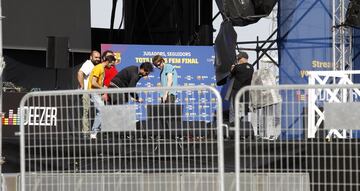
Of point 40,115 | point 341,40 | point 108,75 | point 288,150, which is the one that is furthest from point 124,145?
Answer: point 341,40

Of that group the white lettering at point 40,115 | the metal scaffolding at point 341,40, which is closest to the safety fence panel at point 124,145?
the white lettering at point 40,115

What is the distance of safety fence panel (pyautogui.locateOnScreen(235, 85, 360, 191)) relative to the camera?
21.6ft

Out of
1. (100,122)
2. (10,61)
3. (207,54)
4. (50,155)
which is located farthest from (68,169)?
(10,61)

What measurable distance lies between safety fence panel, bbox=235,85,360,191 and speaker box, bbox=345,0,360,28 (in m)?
10.1

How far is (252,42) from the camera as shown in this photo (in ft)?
72.1

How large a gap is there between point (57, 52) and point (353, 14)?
7124mm

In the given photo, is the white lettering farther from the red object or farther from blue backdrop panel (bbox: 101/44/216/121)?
blue backdrop panel (bbox: 101/44/216/121)

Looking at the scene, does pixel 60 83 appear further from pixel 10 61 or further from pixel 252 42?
pixel 252 42

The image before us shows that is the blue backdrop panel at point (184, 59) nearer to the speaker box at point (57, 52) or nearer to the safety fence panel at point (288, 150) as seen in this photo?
the speaker box at point (57, 52)

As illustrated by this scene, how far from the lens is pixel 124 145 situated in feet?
22.1

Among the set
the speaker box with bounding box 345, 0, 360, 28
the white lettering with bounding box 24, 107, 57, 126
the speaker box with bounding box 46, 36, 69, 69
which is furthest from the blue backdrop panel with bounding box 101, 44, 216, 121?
the white lettering with bounding box 24, 107, 57, 126

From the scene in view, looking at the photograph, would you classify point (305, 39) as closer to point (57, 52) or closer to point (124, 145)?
point (57, 52)

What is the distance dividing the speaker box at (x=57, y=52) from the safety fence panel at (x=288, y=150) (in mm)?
9918

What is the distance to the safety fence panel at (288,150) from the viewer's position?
6586mm
